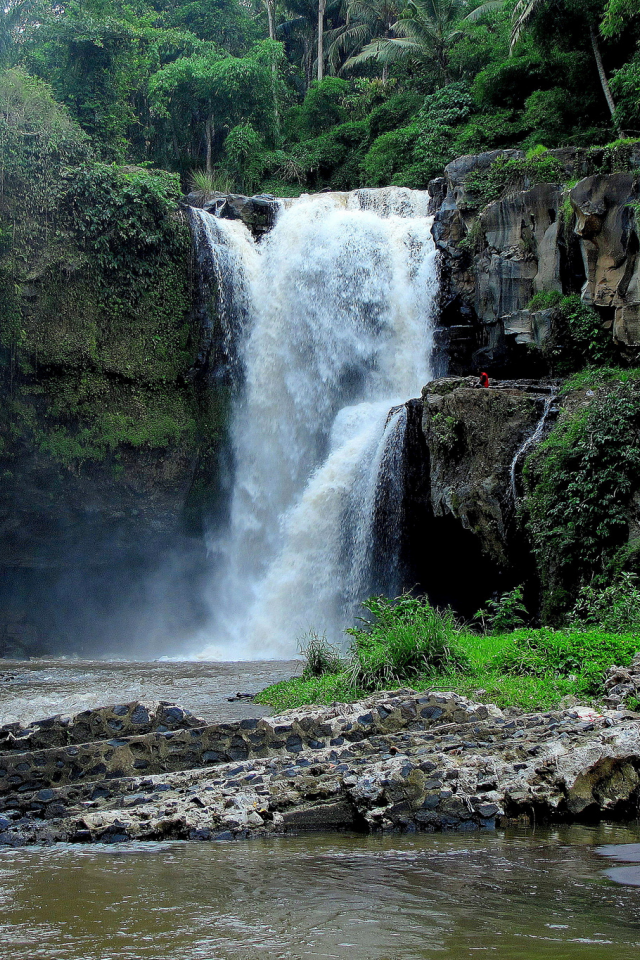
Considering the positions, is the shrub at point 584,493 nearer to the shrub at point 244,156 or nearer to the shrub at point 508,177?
the shrub at point 508,177

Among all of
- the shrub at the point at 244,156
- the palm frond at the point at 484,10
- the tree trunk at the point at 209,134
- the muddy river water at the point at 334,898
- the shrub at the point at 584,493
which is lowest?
the muddy river water at the point at 334,898

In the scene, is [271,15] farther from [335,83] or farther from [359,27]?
[335,83]

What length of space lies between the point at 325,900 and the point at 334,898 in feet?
0.15

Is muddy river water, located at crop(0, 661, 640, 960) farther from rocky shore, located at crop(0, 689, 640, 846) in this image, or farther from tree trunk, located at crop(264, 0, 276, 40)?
tree trunk, located at crop(264, 0, 276, 40)

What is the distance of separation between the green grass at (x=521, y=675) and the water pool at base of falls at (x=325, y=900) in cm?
301

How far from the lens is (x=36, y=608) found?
21.8m

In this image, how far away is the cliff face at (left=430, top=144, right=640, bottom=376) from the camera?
600 inches

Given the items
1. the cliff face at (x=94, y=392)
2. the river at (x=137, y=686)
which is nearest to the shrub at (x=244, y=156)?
the cliff face at (x=94, y=392)

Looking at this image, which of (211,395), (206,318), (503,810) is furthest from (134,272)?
(503,810)

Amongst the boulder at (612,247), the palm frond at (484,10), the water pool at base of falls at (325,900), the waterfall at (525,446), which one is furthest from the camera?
the palm frond at (484,10)

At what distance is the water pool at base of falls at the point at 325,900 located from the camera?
2.66 m

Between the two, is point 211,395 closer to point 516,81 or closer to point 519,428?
point 519,428

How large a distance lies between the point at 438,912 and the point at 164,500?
59.8ft

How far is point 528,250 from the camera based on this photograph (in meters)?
17.7
